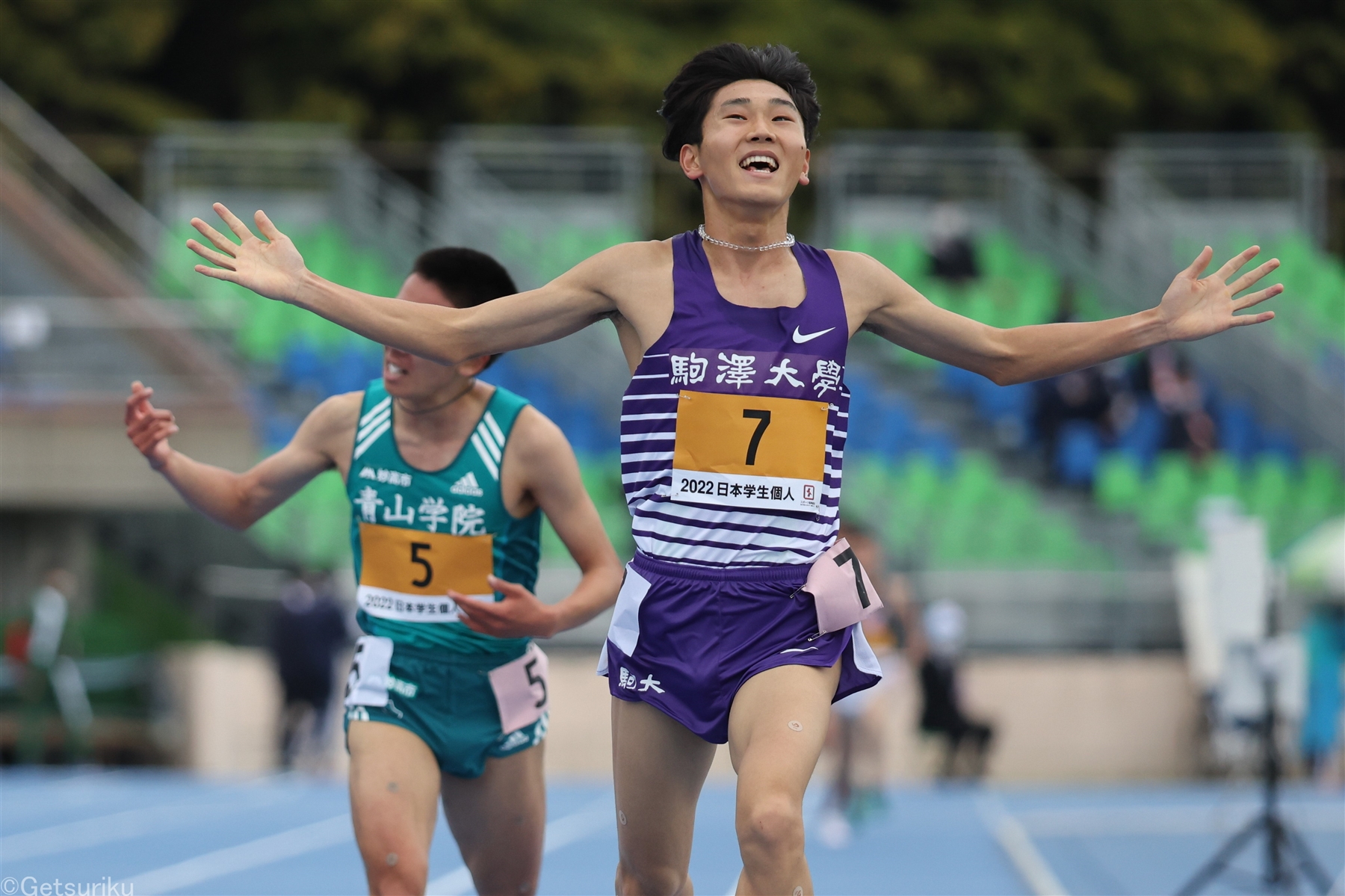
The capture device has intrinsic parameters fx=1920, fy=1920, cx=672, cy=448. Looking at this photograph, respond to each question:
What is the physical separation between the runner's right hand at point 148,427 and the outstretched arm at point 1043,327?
2.13 meters

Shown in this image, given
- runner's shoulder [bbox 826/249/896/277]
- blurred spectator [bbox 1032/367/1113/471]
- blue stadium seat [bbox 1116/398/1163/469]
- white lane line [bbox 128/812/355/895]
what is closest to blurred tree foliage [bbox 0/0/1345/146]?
blurred spectator [bbox 1032/367/1113/471]

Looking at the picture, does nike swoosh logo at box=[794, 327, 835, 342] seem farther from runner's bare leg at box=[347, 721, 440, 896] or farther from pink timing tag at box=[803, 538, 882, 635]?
runner's bare leg at box=[347, 721, 440, 896]

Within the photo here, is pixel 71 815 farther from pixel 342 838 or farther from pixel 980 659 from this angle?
pixel 980 659

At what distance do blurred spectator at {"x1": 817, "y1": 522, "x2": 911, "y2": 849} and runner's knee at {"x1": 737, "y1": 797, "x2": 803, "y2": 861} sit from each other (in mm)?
8082

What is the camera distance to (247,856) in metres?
11.7

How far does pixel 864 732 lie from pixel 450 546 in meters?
8.80

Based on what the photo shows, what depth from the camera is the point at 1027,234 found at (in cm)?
2341

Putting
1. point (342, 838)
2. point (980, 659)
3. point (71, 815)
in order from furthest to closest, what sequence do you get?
point (980, 659) < point (71, 815) < point (342, 838)

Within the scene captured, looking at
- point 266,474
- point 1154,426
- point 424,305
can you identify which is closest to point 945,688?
point 1154,426

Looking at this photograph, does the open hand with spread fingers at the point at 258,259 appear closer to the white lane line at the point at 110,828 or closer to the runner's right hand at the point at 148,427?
the runner's right hand at the point at 148,427

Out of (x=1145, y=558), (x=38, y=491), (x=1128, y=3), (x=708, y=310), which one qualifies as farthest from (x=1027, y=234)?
(x=708, y=310)

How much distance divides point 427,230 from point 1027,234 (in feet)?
23.8

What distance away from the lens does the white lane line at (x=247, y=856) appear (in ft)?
33.4

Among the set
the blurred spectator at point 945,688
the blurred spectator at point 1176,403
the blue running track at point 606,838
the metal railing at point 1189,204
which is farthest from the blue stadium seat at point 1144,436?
the blue running track at point 606,838
